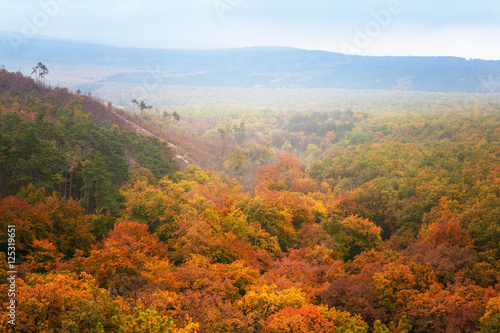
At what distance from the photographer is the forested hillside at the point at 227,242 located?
20.5 metres

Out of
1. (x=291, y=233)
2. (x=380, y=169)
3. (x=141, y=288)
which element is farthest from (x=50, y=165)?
(x=380, y=169)

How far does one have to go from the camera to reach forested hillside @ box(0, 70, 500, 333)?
67.3 feet

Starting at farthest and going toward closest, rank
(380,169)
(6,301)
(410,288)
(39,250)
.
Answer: (380,169) < (410,288) < (39,250) < (6,301)

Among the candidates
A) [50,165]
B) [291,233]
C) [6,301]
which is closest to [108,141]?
[50,165]

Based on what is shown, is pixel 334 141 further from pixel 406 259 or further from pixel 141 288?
pixel 141 288

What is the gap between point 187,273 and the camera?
24.9 metres

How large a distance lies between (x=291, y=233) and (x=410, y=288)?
14044 millimetres

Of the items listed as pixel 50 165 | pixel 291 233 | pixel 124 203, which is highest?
pixel 50 165

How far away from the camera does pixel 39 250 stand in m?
24.2

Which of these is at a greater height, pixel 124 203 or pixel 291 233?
pixel 124 203

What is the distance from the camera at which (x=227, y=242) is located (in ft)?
104

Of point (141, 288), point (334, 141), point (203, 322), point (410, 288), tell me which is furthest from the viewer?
point (334, 141)

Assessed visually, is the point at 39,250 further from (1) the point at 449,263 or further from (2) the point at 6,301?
(1) the point at 449,263

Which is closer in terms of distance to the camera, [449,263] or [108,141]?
[449,263]
